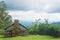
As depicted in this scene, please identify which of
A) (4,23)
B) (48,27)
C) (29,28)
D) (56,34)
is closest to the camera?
(56,34)

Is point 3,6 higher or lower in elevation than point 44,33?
higher

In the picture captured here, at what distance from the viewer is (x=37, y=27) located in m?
61.4

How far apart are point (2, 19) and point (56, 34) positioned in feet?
102

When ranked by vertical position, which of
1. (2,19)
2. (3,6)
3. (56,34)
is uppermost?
(3,6)

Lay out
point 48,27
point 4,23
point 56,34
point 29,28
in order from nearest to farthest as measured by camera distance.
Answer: point 56,34
point 48,27
point 29,28
point 4,23

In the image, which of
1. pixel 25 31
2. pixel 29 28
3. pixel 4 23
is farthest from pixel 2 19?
pixel 25 31

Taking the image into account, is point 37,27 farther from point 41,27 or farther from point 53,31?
point 53,31

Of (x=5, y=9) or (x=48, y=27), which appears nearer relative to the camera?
(x=48, y=27)

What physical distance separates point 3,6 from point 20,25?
25.0 meters

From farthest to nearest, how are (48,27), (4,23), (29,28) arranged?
1. (4,23)
2. (29,28)
3. (48,27)

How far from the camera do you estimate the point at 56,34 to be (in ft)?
176

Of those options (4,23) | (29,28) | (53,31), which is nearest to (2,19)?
(4,23)

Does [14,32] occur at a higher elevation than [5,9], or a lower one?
lower

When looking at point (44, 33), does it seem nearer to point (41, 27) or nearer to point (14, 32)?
point (41, 27)
